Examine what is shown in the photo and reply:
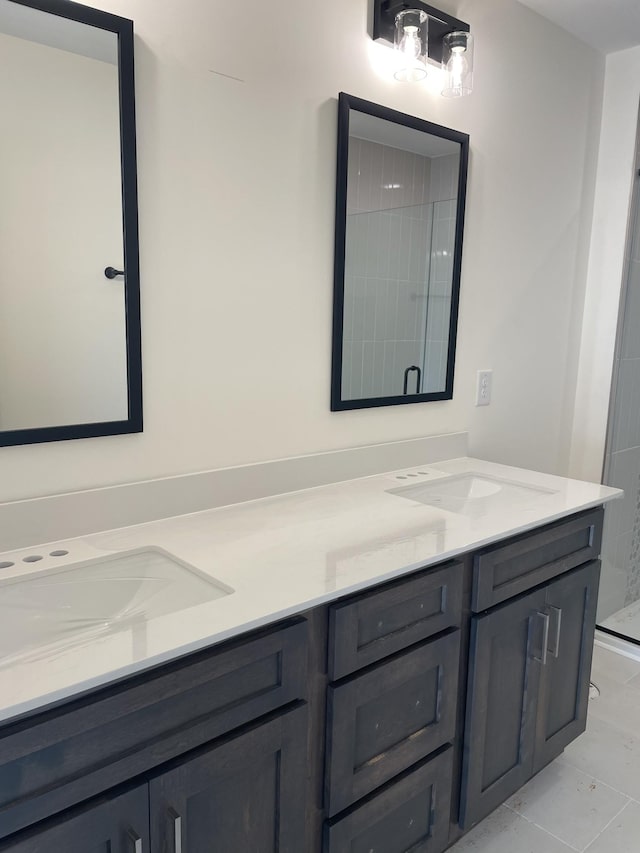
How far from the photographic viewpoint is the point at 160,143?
1406mm

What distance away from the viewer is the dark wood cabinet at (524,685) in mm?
1548

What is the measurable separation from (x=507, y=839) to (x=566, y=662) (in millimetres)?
483

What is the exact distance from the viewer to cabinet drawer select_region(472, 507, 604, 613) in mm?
1501

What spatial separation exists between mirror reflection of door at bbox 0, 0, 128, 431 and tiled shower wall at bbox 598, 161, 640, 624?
82.0 inches

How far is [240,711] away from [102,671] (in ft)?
0.90

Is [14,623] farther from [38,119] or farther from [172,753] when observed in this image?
[38,119]

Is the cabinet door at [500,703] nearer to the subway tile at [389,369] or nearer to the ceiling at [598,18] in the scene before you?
the subway tile at [389,369]

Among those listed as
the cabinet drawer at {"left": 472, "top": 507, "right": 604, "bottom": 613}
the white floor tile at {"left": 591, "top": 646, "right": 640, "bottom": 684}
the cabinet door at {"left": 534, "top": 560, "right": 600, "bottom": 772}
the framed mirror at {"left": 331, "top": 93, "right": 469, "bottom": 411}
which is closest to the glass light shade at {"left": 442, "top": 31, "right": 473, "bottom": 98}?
the framed mirror at {"left": 331, "top": 93, "right": 469, "bottom": 411}

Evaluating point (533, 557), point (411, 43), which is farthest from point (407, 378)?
point (411, 43)

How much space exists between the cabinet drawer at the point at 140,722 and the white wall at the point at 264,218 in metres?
0.59

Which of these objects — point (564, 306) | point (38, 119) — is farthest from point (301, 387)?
point (564, 306)

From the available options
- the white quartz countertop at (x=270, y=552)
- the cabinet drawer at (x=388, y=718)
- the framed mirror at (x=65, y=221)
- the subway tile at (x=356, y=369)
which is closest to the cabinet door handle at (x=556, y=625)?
the white quartz countertop at (x=270, y=552)

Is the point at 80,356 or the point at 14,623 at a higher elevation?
the point at 80,356

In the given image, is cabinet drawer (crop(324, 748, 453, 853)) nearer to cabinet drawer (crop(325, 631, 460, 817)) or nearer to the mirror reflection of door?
cabinet drawer (crop(325, 631, 460, 817))
